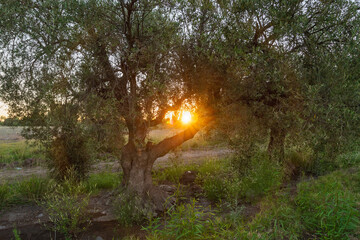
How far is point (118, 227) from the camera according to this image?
8781 mm

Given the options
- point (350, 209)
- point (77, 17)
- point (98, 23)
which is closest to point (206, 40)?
point (98, 23)

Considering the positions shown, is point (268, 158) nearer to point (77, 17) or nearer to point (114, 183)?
point (114, 183)

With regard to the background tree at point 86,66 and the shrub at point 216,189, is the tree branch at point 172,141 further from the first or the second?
the shrub at point 216,189

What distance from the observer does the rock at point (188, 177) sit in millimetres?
13533

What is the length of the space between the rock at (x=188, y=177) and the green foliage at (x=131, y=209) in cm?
386

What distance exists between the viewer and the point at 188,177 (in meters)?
13.9

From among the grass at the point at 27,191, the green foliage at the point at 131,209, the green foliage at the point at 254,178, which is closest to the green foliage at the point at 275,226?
the green foliage at the point at 254,178

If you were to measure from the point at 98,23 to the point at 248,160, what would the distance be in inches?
294

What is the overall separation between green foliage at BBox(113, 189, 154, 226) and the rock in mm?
3864

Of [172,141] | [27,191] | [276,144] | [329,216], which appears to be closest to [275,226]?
[329,216]

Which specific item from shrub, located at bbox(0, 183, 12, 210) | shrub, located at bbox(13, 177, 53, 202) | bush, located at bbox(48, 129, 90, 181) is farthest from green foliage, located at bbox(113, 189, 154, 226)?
shrub, located at bbox(0, 183, 12, 210)

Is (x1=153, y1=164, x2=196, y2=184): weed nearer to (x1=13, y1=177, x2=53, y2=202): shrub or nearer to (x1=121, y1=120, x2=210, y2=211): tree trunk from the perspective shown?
(x1=121, y1=120, x2=210, y2=211): tree trunk

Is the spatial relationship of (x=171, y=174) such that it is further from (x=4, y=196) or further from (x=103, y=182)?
Result: (x=4, y=196)

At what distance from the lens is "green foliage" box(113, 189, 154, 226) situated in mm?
8891
